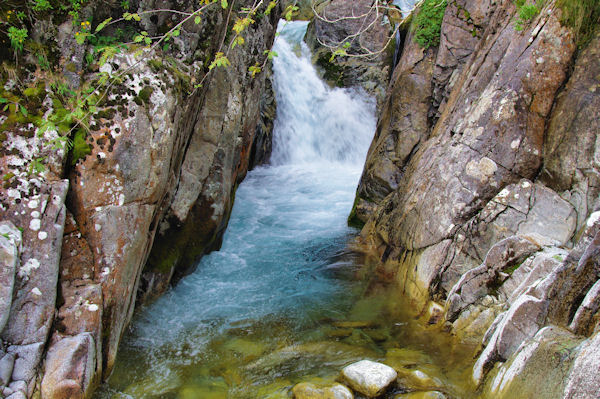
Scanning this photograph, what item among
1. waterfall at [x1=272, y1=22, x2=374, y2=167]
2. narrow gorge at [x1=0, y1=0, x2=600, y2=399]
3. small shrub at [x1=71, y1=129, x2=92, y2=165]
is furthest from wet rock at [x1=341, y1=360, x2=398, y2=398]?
waterfall at [x1=272, y1=22, x2=374, y2=167]

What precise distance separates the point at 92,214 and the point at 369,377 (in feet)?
11.5

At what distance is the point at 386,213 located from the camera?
872cm

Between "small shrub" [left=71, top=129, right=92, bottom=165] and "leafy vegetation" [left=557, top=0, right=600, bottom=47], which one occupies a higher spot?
"leafy vegetation" [left=557, top=0, right=600, bottom=47]

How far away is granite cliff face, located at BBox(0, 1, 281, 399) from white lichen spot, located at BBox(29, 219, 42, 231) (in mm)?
10

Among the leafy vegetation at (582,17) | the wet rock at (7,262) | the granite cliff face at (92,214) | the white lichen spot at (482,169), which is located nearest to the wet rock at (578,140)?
the leafy vegetation at (582,17)

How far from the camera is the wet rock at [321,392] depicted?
401cm

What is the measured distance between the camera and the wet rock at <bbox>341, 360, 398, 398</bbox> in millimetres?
4082

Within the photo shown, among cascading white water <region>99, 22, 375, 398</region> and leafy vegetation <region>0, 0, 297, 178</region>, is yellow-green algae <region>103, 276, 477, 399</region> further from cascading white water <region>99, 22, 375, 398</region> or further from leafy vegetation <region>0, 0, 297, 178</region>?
leafy vegetation <region>0, 0, 297, 178</region>

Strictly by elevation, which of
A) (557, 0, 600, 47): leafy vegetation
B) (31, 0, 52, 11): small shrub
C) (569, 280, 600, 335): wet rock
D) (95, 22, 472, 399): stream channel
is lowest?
(95, 22, 472, 399): stream channel

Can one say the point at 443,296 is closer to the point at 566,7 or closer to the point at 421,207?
the point at 421,207

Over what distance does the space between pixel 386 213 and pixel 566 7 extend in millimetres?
4667

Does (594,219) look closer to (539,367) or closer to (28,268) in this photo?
(539,367)

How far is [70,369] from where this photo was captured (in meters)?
3.89

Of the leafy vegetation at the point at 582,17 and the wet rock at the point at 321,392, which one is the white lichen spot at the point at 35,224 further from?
the leafy vegetation at the point at 582,17
